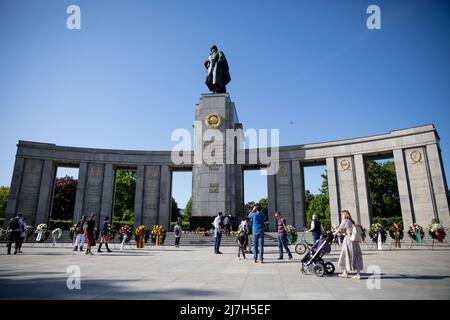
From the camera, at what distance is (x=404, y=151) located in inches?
1248

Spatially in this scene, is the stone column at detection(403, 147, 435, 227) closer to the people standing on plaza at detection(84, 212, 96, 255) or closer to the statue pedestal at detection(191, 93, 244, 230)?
the statue pedestal at detection(191, 93, 244, 230)

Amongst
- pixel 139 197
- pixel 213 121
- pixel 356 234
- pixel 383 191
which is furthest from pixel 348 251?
pixel 383 191

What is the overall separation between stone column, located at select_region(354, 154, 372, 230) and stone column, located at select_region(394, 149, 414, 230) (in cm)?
340

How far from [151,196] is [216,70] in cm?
1951

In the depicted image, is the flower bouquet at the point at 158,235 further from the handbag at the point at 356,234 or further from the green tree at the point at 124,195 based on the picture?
the green tree at the point at 124,195

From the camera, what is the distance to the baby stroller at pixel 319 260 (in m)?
7.12

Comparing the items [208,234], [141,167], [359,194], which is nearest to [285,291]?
[208,234]

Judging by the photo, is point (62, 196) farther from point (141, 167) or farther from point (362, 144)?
point (362, 144)

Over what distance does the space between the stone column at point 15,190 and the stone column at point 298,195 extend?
35.5m

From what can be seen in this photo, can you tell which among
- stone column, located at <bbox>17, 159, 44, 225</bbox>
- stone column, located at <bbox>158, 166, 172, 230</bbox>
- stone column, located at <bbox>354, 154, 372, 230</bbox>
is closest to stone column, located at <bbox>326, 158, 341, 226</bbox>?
stone column, located at <bbox>354, 154, 372, 230</bbox>

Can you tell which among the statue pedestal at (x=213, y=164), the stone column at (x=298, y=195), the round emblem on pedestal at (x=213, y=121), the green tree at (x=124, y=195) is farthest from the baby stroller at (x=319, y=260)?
the green tree at (x=124, y=195)

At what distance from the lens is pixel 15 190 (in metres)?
34.2

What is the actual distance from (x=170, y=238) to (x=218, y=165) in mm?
8325

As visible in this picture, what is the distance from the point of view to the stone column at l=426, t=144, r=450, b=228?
27.6 metres
